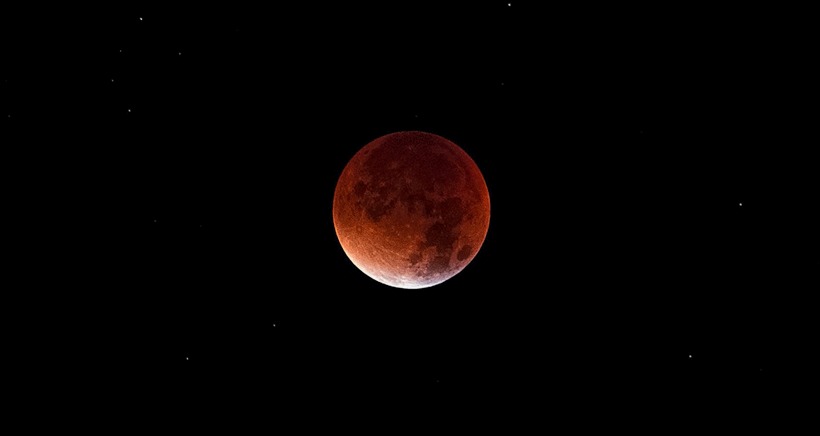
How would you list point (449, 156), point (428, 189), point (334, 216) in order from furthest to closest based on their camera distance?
point (334, 216)
point (449, 156)
point (428, 189)

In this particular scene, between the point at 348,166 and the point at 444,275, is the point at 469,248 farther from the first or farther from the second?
the point at 348,166

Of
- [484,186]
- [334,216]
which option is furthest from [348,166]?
[484,186]

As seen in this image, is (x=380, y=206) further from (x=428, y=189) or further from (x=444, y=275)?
(x=444, y=275)

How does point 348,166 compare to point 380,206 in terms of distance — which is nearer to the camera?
point 380,206

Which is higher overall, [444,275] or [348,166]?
[348,166]

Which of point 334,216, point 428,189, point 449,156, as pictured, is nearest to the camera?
point 428,189

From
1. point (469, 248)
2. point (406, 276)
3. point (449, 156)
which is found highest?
point (449, 156)
